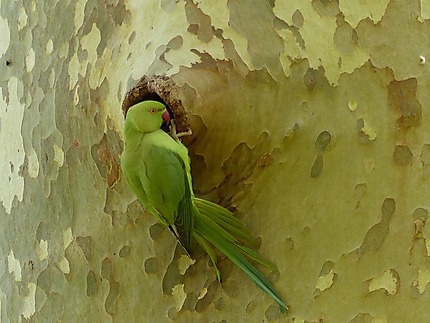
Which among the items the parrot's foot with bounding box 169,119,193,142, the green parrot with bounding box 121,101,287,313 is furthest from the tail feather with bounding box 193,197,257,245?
the parrot's foot with bounding box 169,119,193,142

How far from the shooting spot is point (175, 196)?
3.23 feet

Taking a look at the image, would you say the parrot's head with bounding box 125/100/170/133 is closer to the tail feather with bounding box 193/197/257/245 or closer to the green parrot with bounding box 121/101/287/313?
the green parrot with bounding box 121/101/287/313

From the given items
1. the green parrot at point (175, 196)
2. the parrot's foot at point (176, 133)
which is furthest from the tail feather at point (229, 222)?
the parrot's foot at point (176, 133)

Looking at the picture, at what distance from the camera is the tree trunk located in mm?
924

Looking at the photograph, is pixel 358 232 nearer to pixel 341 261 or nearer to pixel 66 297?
pixel 341 261

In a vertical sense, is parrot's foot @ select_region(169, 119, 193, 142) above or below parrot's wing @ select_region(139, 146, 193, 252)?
above

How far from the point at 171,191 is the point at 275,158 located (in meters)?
0.15

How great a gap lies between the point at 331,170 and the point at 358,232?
88 millimetres

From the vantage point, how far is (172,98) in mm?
904

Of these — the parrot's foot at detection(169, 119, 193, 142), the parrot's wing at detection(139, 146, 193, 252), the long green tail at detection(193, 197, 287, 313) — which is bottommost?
the long green tail at detection(193, 197, 287, 313)

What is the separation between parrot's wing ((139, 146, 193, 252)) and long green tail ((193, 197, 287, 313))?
0.06 feet

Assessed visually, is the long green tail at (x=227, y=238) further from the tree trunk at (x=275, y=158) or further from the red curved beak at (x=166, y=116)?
the red curved beak at (x=166, y=116)

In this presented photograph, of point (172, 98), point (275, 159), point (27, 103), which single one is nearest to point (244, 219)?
point (275, 159)

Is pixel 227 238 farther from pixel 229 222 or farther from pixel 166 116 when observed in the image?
pixel 166 116
